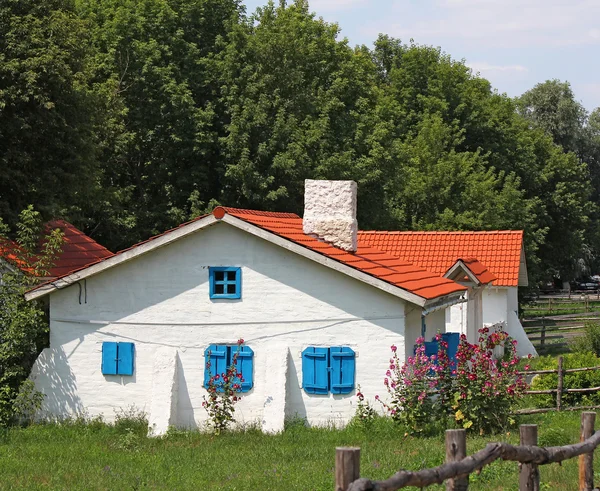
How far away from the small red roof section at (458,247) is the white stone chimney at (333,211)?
11671mm

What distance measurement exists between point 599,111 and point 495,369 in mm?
67747

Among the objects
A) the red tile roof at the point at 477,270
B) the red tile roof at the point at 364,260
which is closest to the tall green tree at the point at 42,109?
the red tile roof at the point at 364,260

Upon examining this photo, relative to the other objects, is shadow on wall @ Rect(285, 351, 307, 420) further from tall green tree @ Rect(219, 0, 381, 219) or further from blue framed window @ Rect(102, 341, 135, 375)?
tall green tree @ Rect(219, 0, 381, 219)

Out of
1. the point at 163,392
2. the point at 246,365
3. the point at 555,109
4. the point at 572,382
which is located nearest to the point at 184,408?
the point at 163,392

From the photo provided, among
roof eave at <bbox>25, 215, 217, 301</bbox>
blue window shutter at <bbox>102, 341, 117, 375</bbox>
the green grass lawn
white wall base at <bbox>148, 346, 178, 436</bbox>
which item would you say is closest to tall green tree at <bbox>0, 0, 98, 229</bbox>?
roof eave at <bbox>25, 215, 217, 301</bbox>

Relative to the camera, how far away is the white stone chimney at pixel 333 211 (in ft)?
66.4

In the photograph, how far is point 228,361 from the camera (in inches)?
735

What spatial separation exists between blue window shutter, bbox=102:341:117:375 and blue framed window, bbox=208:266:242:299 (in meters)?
2.29

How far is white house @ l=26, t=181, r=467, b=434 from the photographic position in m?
18.1

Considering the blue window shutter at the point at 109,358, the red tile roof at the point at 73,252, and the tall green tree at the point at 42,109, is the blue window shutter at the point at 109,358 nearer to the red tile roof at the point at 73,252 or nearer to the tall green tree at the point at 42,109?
the red tile roof at the point at 73,252

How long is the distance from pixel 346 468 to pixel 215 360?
12586 millimetres

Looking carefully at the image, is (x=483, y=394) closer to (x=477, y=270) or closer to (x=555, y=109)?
(x=477, y=270)

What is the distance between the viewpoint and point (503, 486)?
12141 millimetres

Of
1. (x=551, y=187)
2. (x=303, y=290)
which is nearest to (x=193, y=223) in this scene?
(x=303, y=290)
